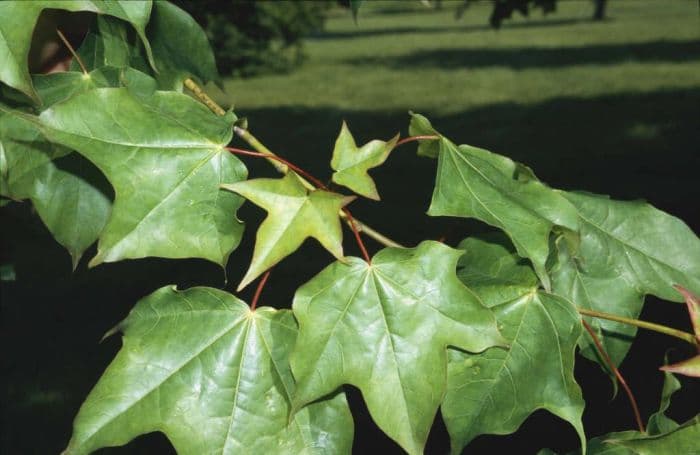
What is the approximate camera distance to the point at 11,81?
91 cm

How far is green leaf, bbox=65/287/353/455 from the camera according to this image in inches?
35.7

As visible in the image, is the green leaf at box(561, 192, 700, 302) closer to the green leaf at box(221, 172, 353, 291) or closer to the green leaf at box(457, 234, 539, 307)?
the green leaf at box(457, 234, 539, 307)

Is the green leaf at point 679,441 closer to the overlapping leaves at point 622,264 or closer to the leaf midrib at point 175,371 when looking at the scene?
the overlapping leaves at point 622,264

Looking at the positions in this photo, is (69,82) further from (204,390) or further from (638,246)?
(638,246)

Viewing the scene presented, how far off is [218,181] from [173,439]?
0.31 metres

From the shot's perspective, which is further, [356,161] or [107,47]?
[107,47]

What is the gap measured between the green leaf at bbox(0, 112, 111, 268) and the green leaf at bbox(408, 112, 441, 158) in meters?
0.44

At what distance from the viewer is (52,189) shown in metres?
1.13

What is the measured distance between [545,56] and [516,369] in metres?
18.1

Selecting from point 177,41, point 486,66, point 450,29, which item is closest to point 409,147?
point 486,66

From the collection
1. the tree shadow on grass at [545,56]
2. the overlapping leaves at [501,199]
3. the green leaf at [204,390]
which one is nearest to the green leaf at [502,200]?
the overlapping leaves at [501,199]

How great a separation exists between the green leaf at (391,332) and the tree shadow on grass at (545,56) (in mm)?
16322

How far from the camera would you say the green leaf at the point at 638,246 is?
1126 millimetres

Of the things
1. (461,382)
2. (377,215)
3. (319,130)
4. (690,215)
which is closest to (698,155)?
(690,215)
